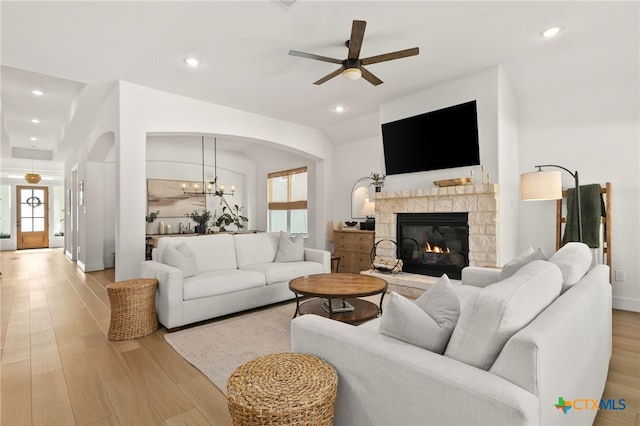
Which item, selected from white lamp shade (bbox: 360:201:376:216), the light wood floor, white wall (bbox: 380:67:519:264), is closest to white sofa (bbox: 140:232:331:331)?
the light wood floor

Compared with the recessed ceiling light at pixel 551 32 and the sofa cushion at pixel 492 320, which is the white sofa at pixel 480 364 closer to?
the sofa cushion at pixel 492 320

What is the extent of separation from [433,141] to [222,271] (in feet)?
10.7

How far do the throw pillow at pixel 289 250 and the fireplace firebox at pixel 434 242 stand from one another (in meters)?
1.52

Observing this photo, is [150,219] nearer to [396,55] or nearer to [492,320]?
[396,55]

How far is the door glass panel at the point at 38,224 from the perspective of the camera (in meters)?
10.7

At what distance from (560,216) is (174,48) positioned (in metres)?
4.93

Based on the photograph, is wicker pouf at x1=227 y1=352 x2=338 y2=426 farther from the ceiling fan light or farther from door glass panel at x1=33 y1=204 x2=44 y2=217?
door glass panel at x1=33 y1=204 x2=44 y2=217

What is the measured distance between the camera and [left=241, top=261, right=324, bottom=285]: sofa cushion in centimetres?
393

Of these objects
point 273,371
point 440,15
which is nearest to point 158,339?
point 273,371

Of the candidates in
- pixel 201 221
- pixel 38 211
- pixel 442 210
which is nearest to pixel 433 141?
pixel 442 210

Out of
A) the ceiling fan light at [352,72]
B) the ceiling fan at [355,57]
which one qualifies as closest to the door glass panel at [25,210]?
the ceiling fan at [355,57]

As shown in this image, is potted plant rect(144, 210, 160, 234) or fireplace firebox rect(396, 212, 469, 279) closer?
fireplace firebox rect(396, 212, 469, 279)

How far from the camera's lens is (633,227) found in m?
3.70

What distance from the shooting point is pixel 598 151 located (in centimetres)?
388
